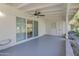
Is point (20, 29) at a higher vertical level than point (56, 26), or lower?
lower

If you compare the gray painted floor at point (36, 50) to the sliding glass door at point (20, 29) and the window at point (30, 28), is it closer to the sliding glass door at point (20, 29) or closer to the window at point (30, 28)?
the sliding glass door at point (20, 29)

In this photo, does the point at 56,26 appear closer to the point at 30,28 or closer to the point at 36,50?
the point at 30,28

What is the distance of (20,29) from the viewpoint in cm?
822

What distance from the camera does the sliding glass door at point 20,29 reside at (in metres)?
7.73

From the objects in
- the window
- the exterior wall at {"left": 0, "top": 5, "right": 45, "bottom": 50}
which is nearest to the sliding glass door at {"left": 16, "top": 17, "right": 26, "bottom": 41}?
the exterior wall at {"left": 0, "top": 5, "right": 45, "bottom": 50}

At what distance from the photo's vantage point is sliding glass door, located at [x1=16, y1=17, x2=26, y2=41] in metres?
7.73

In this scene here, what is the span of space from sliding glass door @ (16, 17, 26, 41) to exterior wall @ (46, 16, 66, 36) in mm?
7314

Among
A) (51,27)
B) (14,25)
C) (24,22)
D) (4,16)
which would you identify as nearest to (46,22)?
(51,27)

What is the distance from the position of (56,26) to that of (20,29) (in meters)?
8.18

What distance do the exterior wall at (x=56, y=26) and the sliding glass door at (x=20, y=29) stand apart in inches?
288

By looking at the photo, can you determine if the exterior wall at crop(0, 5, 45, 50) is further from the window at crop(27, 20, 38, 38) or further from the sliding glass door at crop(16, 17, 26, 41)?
the window at crop(27, 20, 38, 38)

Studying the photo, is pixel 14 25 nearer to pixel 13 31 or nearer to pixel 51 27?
pixel 13 31

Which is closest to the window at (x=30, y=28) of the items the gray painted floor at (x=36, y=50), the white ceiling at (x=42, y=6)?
the white ceiling at (x=42, y=6)

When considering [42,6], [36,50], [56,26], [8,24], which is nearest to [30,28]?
[42,6]
